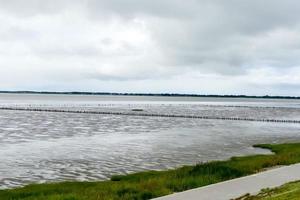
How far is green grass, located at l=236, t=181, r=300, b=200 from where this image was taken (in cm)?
1169

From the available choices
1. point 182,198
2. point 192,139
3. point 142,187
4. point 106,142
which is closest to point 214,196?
point 182,198

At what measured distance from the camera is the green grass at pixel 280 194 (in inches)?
→ 460

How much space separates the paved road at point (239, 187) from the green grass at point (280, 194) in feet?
1.55

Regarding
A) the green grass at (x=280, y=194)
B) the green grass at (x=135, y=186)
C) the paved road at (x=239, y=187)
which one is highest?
the green grass at (x=280, y=194)

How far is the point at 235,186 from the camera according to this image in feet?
50.0

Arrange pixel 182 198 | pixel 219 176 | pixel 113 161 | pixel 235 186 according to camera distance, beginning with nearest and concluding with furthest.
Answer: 1. pixel 182 198
2. pixel 235 186
3. pixel 219 176
4. pixel 113 161

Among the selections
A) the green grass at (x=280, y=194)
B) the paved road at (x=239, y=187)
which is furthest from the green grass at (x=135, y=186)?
the green grass at (x=280, y=194)

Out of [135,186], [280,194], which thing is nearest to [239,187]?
[280,194]

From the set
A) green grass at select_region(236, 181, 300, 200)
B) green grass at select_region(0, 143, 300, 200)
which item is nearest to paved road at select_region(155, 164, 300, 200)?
green grass at select_region(236, 181, 300, 200)

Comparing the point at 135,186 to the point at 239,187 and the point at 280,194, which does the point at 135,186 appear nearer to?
the point at 239,187

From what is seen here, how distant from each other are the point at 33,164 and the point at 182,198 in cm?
1561

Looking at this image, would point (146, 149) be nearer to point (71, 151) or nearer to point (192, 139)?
point (71, 151)

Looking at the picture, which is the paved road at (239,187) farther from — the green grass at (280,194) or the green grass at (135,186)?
the green grass at (135,186)

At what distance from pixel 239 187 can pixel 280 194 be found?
265cm
